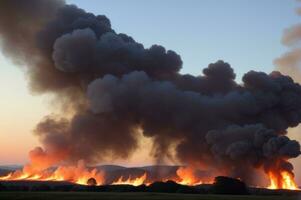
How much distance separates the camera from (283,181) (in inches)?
5002

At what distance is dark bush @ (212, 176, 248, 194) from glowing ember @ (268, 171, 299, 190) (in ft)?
55.8

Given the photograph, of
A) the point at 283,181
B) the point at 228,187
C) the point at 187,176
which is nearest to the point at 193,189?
the point at 228,187

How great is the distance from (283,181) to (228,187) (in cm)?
2215

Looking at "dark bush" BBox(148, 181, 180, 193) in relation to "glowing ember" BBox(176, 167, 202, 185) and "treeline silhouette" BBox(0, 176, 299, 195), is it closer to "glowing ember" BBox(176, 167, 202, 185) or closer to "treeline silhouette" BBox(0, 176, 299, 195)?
"treeline silhouette" BBox(0, 176, 299, 195)

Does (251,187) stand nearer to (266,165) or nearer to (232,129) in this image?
(266,165)

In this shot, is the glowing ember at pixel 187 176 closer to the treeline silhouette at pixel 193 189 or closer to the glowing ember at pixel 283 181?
the treeline silhouette at pixel 193 189

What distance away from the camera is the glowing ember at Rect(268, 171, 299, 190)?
126 metres

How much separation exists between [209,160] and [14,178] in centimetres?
5414

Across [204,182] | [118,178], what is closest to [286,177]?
[204,182]

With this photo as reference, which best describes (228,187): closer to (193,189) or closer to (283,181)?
(193,189)

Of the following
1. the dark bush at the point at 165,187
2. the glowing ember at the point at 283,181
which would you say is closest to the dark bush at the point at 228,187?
the dark bush at the point at 165,187

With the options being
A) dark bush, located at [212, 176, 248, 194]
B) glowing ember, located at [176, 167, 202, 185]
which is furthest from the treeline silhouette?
glowing ember, located at [176, 167, 202, 185]

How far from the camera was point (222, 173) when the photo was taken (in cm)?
13800

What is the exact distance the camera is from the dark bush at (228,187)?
10962 centimetres
